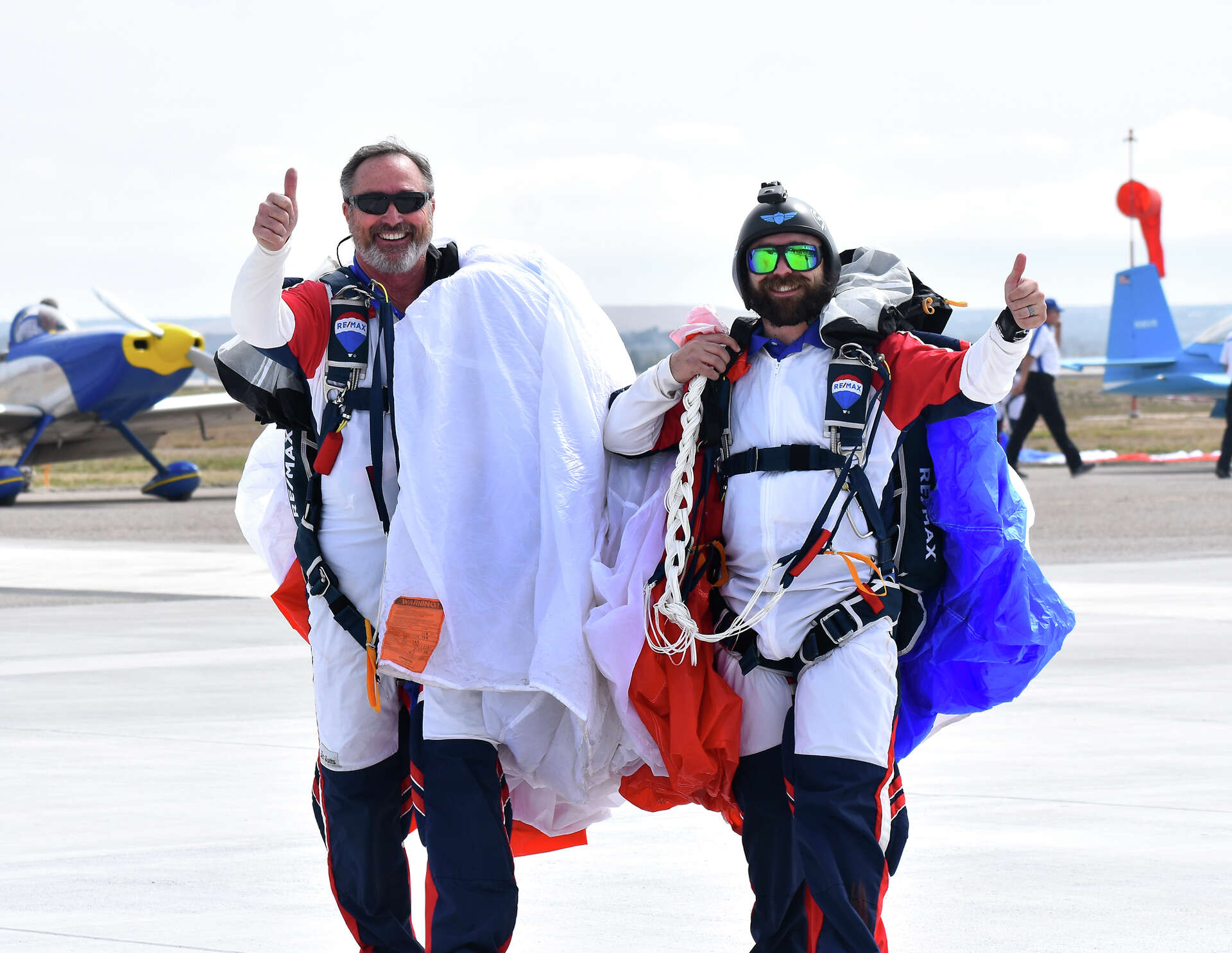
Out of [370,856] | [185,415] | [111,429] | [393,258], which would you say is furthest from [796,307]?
[185,415]

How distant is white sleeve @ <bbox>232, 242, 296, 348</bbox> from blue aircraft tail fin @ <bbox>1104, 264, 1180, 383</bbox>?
1376 inches

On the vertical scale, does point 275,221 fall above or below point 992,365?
above

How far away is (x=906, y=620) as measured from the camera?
3.36 m

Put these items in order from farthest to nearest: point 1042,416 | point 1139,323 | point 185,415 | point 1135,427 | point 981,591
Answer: point 1135,427, point 1139,323, point 185,415, point 1042,416, point 981,591

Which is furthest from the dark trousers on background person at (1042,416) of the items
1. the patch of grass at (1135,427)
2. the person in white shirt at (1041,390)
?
the patch of grass at (1135,427)

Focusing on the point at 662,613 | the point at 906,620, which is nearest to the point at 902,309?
the point at 906,620

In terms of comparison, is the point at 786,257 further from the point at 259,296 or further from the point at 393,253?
the point at 259,296

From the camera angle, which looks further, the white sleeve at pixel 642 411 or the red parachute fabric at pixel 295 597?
the red parachute fabric at pixel 295 597

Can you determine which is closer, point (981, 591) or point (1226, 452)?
point (981, 591)

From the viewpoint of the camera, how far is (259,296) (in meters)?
3.16

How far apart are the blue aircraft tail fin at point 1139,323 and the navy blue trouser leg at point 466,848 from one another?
3497 centimetres

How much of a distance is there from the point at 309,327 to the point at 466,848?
3.76 ft

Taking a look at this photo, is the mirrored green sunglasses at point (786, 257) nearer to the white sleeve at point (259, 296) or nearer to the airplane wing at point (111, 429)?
the white sleeve at point (259, 296)

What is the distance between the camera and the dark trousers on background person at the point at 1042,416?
17.5 meters
